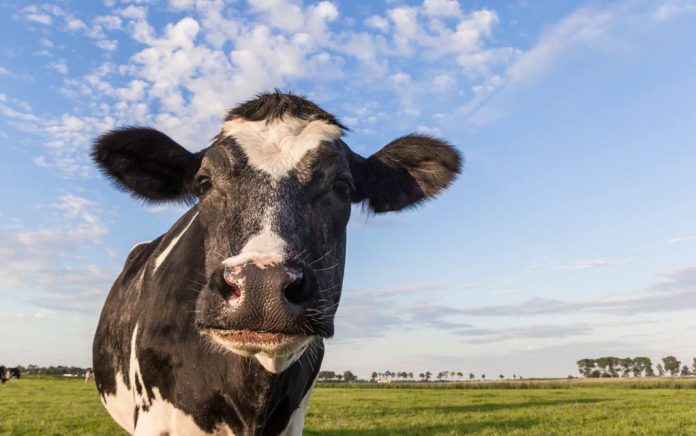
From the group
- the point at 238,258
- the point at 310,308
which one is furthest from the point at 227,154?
the point at 310,308

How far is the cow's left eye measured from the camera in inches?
169

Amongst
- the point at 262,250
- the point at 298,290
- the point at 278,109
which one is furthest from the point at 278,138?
the point at 298,290

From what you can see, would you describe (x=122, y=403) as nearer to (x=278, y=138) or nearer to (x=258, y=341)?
(x=278, y=138)

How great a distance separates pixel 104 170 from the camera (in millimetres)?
5164

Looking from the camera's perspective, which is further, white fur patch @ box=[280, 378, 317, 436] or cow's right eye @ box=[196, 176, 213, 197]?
white fur patch @ box=[280, 378, 317, 436]

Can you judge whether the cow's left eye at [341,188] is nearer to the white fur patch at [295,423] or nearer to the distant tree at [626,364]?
the white fur patch at [295,423]

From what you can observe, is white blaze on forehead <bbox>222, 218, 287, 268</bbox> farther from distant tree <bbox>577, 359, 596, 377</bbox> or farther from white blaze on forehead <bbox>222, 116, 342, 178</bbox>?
distant tree <bbox>577, 359, 596, 377</bbox>

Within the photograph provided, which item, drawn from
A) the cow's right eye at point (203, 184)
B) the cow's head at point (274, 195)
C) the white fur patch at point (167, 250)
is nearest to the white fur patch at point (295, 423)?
the cow's head at point (274, 195)

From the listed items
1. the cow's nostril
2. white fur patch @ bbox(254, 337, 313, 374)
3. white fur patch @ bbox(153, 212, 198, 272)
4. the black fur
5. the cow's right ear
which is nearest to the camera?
the cow's nostril

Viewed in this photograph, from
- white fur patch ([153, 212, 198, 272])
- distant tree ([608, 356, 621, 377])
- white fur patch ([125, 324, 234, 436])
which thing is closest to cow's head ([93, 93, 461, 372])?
white fur patch ([153, 212, 198, 272])

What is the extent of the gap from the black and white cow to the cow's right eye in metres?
0.01

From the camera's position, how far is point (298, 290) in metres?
3.19

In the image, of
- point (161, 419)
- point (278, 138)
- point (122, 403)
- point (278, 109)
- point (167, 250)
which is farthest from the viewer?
point (122, 403)

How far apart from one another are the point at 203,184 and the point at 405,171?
78.1 inches
